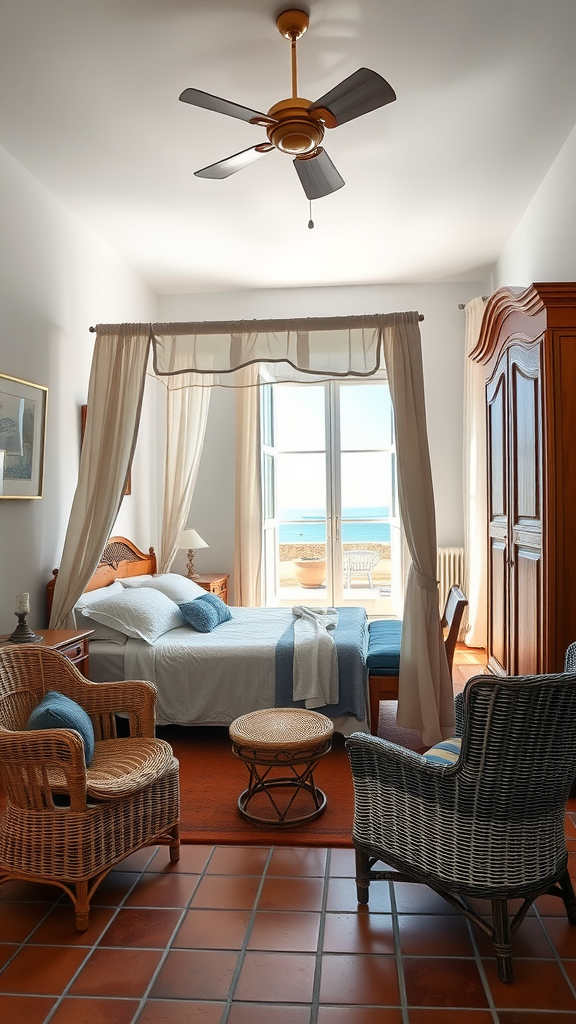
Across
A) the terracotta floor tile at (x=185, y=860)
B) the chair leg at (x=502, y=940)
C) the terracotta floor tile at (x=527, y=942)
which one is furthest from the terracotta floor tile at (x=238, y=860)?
the chair leg at (x=502, y=940)

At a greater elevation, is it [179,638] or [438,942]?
[179,638]

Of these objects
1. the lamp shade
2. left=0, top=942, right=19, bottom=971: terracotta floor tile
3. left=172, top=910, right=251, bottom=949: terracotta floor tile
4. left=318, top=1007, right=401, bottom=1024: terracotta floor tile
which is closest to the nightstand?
the lamp shade

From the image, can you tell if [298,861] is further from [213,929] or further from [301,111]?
[301,111]

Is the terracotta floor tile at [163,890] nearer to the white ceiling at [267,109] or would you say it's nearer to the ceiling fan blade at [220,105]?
the ceiling fan blade at [220,105]

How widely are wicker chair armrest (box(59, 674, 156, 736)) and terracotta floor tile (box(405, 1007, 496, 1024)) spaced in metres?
1.46

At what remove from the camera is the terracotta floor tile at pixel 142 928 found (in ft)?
7.74

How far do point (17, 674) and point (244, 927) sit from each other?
1.27 metres

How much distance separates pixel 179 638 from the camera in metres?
4.45

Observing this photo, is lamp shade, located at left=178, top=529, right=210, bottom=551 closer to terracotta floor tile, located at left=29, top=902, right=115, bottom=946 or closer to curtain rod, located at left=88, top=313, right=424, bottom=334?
curtain rod, located at left=88, top=313, right=424, bottom=334

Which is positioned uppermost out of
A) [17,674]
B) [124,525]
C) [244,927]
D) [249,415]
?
[249,415]

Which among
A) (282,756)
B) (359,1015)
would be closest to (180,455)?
(282,756)

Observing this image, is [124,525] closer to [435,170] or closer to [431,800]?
[435,170]

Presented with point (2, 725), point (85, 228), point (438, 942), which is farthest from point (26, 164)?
point (438, 942)

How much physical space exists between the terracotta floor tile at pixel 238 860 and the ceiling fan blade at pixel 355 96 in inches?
114
